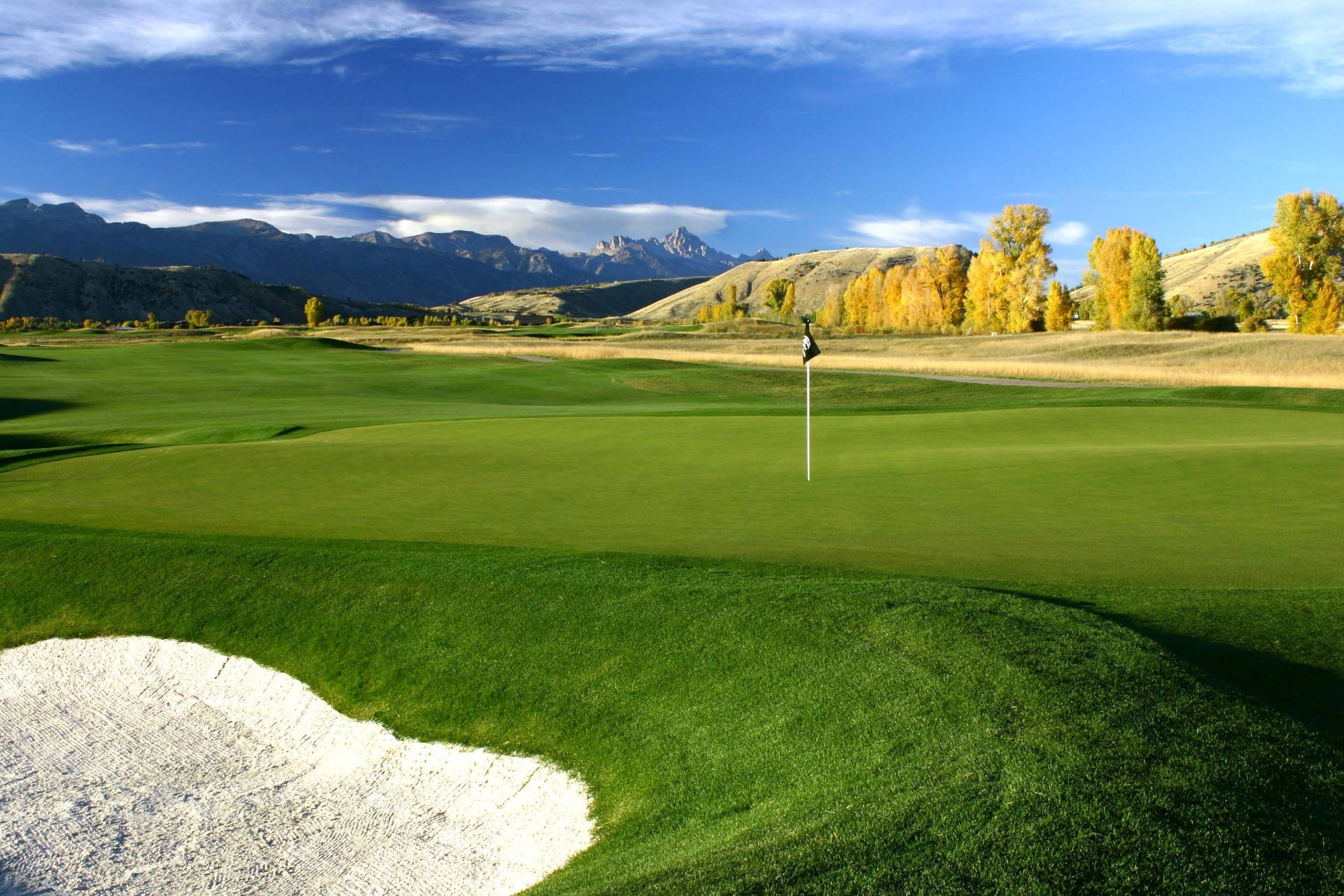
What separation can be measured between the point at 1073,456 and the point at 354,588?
1213 centimetres

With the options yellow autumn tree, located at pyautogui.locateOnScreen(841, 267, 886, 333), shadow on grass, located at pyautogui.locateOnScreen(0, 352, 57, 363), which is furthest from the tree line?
shadow on grass, located at pyautogui.locateOnScreen(0, 352, 57, 363)

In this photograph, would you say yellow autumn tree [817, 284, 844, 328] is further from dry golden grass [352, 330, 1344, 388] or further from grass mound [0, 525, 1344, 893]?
grass mound [0, 525, 1344, 893]

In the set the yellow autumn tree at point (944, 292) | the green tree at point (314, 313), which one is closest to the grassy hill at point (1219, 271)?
the yellow autumn tree at point (944, 292)

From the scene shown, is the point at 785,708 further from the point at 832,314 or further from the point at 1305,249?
the point at 832,314

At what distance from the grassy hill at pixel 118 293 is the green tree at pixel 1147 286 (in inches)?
5773

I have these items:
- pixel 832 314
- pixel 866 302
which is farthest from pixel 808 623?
pixel 832 314

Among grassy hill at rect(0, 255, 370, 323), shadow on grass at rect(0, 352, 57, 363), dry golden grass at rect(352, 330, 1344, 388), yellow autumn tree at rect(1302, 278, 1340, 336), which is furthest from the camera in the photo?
grassy hill at rect(0, 255, 370, 323)

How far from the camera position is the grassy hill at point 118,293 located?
160m

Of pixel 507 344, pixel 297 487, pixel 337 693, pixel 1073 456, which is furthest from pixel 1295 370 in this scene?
pixel 507 344

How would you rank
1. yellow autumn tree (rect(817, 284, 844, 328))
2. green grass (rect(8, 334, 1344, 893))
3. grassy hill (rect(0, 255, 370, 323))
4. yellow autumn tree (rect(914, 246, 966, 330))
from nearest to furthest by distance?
green grass (rect(8, 334, 1344, 893)) → yellow autumn tree (rect(914, 246, 966, 330)) → yellow autumn tree (rect(817, 284, 844, 328)) → grassy hill (rect(0, 255, 370, 323))

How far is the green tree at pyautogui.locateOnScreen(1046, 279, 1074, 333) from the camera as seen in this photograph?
80812mm

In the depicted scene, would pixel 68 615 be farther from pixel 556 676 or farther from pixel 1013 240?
pixel 1013 240

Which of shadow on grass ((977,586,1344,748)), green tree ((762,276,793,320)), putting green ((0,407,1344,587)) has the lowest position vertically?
shadow on grass ((977,586,1344,748))

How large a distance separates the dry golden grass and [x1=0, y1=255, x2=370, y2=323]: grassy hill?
112m
